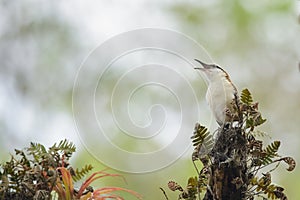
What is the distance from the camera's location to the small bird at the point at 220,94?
1.32 meters

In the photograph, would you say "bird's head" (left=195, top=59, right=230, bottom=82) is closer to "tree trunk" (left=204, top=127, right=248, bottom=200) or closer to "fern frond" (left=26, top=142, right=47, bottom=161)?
"tree trunk" (left=204, top=127, right=248, bottom=200)

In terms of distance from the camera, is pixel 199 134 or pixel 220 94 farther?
pixel 220 94

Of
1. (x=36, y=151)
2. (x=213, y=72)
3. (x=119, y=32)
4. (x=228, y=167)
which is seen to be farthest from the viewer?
(x=119, y=32)

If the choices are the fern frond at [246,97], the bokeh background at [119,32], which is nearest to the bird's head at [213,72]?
the fern frond at [246,97]

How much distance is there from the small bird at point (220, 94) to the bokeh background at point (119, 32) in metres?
1.06

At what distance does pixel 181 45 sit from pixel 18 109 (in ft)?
3.91

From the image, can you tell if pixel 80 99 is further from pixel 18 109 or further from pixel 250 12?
pixel 250 12

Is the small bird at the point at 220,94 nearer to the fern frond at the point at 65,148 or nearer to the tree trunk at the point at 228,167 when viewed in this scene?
the tree trunk at the point at 228,167

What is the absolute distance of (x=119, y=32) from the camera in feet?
8.63

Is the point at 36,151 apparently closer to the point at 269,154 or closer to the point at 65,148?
the point at 65,148

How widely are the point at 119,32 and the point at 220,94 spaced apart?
4.34 ft

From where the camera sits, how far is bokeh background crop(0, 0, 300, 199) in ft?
8.87

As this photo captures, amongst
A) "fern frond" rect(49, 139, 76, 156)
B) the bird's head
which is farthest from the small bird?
"fern frond" rect(49, 139, 76, 156)

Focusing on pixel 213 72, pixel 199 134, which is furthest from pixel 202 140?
pixel 213 72
